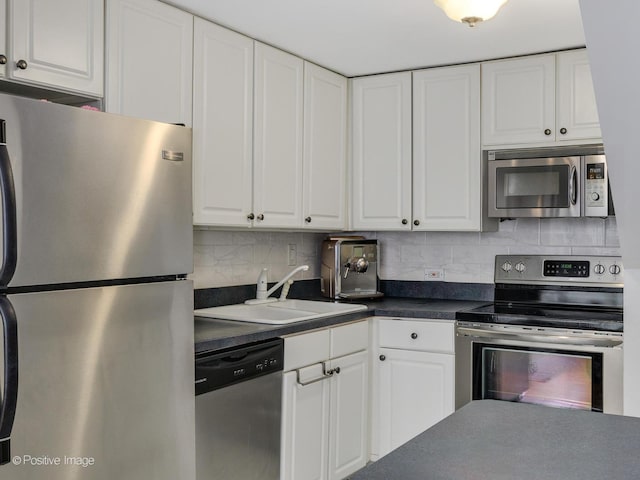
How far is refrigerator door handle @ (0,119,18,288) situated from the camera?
1562 millimetres

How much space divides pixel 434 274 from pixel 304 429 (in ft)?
4.71

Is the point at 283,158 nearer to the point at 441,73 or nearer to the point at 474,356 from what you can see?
the point at 441,73

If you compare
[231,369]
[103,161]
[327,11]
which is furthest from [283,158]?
[103,161]

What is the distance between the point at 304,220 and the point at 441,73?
1116 millimetres

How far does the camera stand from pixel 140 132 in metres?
1.96

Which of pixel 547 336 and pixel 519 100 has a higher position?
pixel 519 100

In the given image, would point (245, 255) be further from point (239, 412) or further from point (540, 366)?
point (540, 366)

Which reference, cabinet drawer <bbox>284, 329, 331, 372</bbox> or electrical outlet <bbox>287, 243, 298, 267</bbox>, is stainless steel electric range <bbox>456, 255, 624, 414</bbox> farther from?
electrical outlet <bbox>287, 243, 298, 267</bbox>

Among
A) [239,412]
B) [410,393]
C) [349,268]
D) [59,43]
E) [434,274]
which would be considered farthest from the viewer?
[434,274]

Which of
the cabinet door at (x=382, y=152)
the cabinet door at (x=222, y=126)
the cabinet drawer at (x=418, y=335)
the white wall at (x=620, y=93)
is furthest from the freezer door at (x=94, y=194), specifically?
the cabinet door at (x=382, y=152)

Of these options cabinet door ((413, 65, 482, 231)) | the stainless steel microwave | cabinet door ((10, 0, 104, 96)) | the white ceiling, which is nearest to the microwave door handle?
the stainless steel microwave

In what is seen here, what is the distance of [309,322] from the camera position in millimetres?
2885

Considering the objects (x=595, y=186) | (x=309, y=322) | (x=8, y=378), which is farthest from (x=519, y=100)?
(x=8, y=378)

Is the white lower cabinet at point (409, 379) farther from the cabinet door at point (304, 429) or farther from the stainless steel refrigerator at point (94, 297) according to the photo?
the stainless steel refrigerator at point (94, 297)
